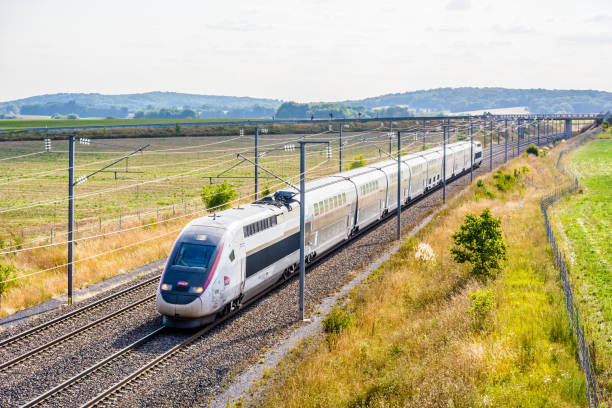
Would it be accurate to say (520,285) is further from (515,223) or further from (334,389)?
(515,223)

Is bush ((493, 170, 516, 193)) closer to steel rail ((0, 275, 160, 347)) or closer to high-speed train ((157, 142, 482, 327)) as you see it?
high-speed train ((157, 142, 482, 327))

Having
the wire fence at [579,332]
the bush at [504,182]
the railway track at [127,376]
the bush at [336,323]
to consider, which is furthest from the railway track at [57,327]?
the bush at [504,182]

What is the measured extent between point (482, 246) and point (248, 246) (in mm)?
10497

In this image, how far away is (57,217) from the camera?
52.4 meters

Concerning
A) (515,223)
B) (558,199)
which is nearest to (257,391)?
(515,223)

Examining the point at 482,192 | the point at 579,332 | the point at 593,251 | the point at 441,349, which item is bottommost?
the point at 441,349

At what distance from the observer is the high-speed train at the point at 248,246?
20.3 meters

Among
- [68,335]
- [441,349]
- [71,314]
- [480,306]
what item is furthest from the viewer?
[71,314]

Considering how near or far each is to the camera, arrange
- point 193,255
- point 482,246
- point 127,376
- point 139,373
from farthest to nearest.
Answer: point 482,246, point 193,255, point 139,373, point 127,376

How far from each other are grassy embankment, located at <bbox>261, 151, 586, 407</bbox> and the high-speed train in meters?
3.67

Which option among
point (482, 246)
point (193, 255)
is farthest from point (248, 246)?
point (482, 246)

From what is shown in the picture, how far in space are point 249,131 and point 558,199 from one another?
3987 inches

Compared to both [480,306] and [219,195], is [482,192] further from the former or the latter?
[480,306]

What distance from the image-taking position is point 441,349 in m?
16.8
